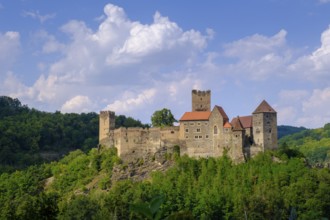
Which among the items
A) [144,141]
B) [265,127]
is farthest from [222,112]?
[144,141]

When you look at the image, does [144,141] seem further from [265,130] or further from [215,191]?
[265,130]

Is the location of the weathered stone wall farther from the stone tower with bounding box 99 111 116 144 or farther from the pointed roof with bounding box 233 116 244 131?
the stone tower with bounding box 99 111 116 144

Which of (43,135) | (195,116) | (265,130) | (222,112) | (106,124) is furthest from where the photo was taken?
(43,135)

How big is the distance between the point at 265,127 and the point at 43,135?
7474 cm

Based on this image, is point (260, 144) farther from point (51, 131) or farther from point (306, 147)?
point (306, 147)

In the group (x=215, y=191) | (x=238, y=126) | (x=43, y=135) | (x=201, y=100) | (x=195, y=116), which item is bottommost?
(x=215, y=191)

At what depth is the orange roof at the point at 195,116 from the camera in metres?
75.4

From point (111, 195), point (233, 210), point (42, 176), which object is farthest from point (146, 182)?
point (42, 176)

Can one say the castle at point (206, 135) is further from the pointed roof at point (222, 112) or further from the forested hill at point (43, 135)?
the forested hill at point (43, 135)

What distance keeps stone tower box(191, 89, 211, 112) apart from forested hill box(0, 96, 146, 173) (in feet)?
133

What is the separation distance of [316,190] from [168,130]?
2355 cm

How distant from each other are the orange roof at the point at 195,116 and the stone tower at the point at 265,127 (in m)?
7.59

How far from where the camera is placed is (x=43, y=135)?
427 ft

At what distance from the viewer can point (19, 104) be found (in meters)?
168
